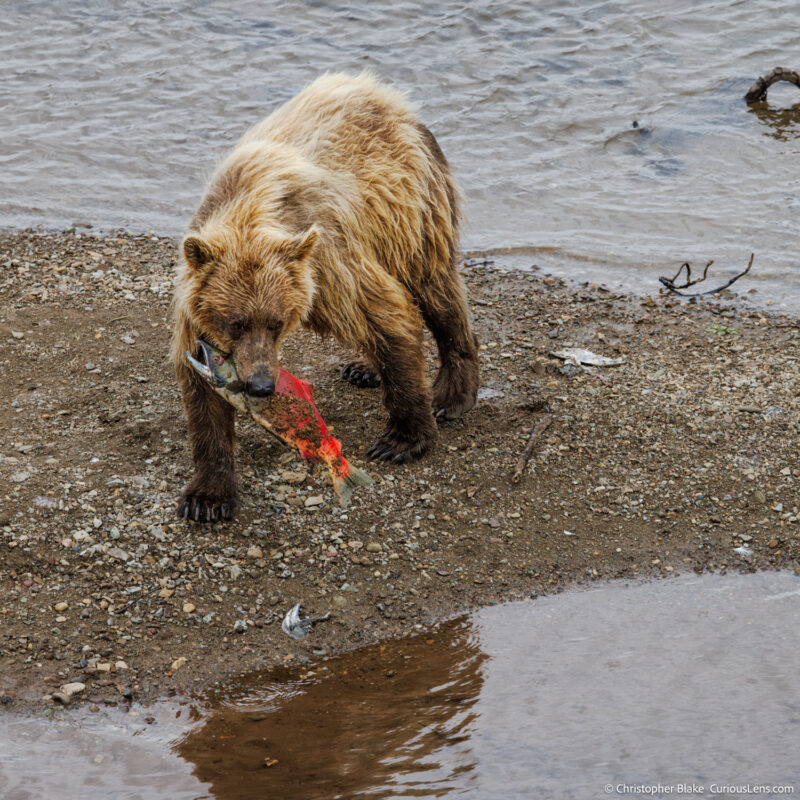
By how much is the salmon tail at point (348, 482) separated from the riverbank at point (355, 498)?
0.19 feet

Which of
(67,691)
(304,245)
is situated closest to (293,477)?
(304,245)

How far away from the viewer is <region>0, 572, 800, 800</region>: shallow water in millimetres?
3428

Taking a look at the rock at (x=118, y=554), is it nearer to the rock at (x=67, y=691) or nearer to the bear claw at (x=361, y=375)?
the rock at (x=67, y=691)

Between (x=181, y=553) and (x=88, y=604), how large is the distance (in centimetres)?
49

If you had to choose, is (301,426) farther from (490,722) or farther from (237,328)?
(490,722)

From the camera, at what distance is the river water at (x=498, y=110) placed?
8883mm

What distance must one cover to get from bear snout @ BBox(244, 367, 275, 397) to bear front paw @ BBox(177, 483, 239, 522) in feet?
2.15

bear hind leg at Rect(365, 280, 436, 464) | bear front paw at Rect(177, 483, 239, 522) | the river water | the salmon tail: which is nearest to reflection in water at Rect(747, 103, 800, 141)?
the river water

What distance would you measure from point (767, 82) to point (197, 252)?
26.6 feet

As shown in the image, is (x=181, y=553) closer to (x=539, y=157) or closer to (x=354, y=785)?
(x=354, y=785)

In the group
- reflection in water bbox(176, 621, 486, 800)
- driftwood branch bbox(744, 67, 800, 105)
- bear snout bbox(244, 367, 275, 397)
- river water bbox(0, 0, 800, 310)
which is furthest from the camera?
driftwood branch bbox(744, 67, 800, 105)

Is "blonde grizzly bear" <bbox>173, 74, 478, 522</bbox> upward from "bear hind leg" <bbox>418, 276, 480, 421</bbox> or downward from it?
upward

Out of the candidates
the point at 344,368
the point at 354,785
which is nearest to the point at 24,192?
the point at 344,368

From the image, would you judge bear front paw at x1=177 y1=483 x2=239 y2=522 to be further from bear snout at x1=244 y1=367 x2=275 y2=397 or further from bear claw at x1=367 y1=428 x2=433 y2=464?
bear claw at x1=367 y1=428 x2=433 y2=464
